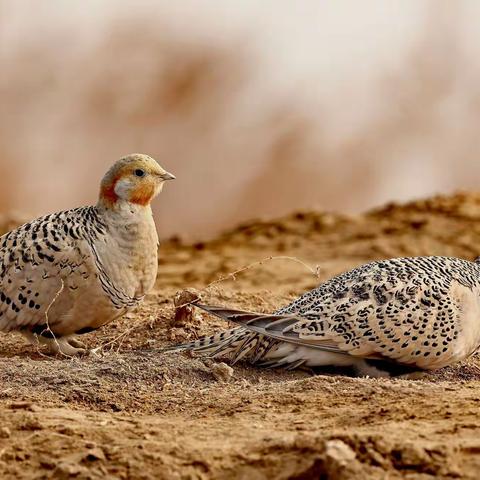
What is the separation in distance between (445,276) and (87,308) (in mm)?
1818

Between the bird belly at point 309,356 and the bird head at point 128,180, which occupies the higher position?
the bird head at point 128,180

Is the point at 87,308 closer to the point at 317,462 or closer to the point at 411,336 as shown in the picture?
the point at 411,336

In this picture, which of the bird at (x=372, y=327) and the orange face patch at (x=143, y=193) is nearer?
the bird at (x=372, y=327)

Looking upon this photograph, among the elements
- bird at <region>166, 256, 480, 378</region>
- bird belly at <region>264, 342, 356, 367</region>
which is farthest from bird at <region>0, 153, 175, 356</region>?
bird belly at <region>264, 342, 356, 367</region>

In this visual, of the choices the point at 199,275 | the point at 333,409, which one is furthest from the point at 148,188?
the point at 199,275

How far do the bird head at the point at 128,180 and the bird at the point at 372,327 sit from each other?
86 centimetres

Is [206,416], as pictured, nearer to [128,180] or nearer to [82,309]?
[82,309]

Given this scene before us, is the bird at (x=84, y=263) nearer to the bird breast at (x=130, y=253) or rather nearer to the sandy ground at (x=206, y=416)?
the bird breast at (x=130, y=253)

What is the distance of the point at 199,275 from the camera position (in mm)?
12391

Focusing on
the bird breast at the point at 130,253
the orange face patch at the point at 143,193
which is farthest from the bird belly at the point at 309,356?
the orange face patch at the point at 143,193

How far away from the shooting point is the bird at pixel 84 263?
21.5 feet

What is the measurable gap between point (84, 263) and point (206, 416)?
4.76 feet

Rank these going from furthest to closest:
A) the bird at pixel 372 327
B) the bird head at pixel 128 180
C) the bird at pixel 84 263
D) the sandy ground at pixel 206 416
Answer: the bird head at pixel 128 180
the bird at pixel 84 263
the bird at pixel 372 327
the sandy ground at pixel 206 416

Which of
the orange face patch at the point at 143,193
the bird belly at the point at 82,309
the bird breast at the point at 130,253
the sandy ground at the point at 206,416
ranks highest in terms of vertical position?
the orange face patch at the point at 143,193
